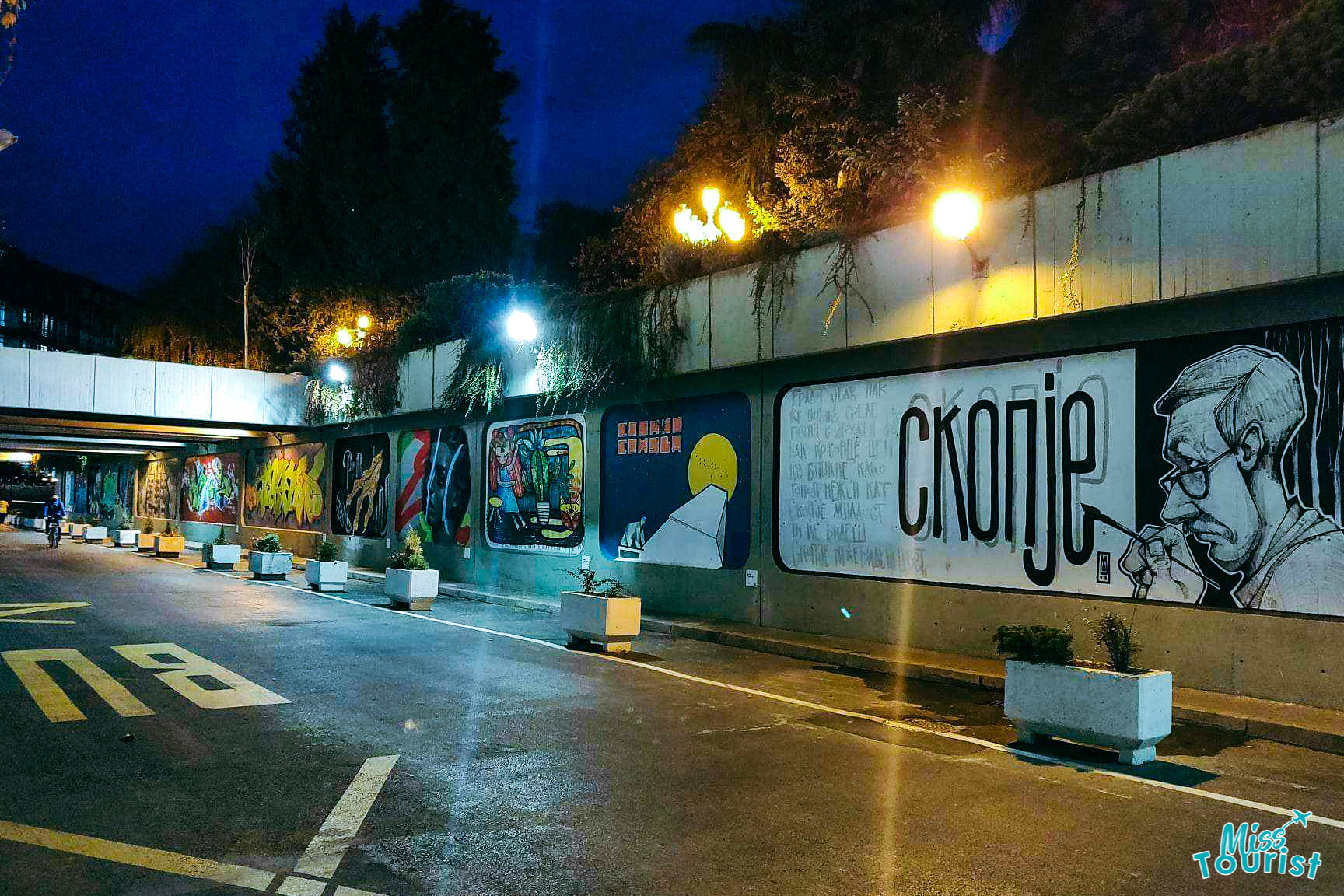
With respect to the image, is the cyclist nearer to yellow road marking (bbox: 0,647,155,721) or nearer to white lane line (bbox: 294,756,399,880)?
yellow road marking (bbox: 0,647,155,721)

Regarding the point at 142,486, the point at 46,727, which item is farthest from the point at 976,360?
the point at 142,486

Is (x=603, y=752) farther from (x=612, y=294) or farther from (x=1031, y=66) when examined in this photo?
(x=1031, y=66)

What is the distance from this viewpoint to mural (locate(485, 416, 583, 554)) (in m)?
21.0

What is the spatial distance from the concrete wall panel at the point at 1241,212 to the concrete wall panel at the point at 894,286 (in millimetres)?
3219

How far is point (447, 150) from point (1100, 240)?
39.6m

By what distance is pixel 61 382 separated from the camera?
2872cm

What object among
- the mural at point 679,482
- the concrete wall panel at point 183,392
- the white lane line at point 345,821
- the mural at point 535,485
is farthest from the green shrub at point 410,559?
the concrete wall panel at point 183,392

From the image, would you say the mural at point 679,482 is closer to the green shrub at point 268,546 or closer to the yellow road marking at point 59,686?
the yellow road marking at point 59,686

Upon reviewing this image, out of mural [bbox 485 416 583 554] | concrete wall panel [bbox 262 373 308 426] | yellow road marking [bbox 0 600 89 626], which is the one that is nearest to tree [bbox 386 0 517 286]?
concrete wall panel [bbox 262 373 308 426]

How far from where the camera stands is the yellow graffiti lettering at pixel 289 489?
108 feet

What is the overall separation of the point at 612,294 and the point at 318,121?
125 ft

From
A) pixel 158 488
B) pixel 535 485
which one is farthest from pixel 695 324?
pixel 158 488

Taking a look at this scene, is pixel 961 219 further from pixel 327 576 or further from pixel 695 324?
pixel 327 576

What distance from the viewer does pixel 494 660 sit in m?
12.4
